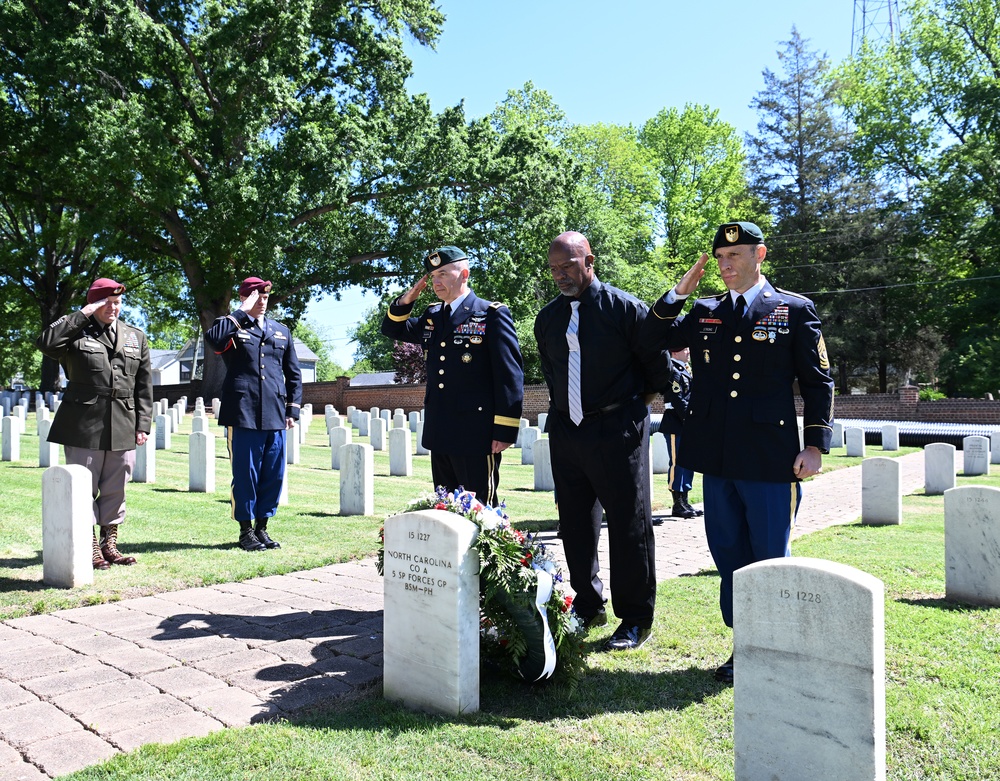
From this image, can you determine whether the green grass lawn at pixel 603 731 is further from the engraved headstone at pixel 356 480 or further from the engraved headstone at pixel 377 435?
the engraved headstone at pixel 377 435

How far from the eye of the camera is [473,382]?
5.41 meters

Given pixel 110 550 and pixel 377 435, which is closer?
pixel 110 550

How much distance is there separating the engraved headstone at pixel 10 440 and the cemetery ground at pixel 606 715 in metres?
9.81

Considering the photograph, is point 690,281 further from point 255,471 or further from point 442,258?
point 255,471

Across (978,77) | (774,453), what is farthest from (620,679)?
(978,77)

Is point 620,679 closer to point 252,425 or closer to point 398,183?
point 252,425

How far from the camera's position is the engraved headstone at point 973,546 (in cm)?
588

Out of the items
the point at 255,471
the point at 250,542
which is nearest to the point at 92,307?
the point at 255,471

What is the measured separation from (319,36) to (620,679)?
1120 inches

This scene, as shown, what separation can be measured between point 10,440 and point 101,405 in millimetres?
10695

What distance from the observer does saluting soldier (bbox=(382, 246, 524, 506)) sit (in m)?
5.31

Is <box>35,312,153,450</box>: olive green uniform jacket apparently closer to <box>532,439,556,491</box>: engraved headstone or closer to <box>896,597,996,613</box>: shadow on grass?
<box>896,597,996,613</box>: shadow on grass

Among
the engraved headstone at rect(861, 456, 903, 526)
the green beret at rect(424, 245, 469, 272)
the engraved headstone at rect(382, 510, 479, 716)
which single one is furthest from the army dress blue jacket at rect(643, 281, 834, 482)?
the engraved headstone at rect(861, 456, 903, 526)

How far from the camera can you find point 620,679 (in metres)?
4.14
